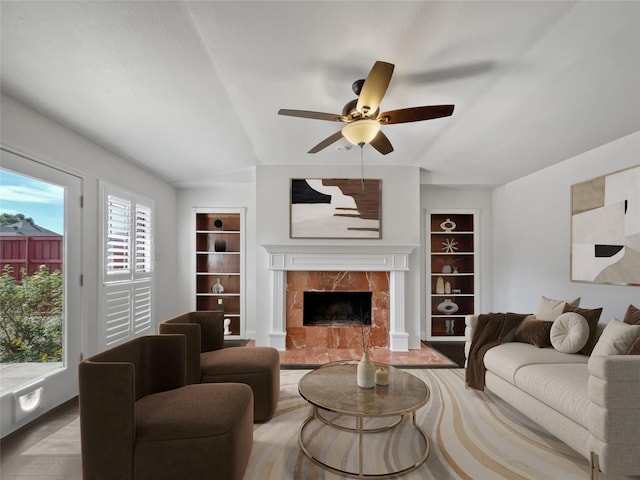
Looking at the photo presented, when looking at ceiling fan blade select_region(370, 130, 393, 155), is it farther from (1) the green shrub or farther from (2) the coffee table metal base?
(1) the green shrub

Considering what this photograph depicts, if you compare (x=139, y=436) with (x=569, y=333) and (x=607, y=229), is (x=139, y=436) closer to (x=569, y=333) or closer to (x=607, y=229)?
(x=569, y=333)

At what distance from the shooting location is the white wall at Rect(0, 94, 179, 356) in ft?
8.22

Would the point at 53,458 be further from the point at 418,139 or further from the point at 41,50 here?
the point at 418,139

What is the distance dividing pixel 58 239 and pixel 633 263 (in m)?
5.05

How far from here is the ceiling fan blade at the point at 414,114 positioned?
88.4 inches

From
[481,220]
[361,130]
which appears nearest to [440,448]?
[361,130]

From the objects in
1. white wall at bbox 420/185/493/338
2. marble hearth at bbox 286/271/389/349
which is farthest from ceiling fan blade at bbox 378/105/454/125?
white wall at bbox 420/185/493/338

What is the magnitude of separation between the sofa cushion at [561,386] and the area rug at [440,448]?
12.5 inches

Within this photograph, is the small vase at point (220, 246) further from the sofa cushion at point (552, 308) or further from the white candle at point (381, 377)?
the sofa cushion at point (552, 308)

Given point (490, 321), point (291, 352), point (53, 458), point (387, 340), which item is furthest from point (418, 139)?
point (53, 458)

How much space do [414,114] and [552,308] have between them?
7.65 feet

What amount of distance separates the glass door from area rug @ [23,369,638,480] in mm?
426

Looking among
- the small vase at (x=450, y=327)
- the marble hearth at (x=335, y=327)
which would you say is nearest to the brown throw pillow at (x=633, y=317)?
the marble hearth at (x=335, y=327)

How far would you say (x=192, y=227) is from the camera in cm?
544
